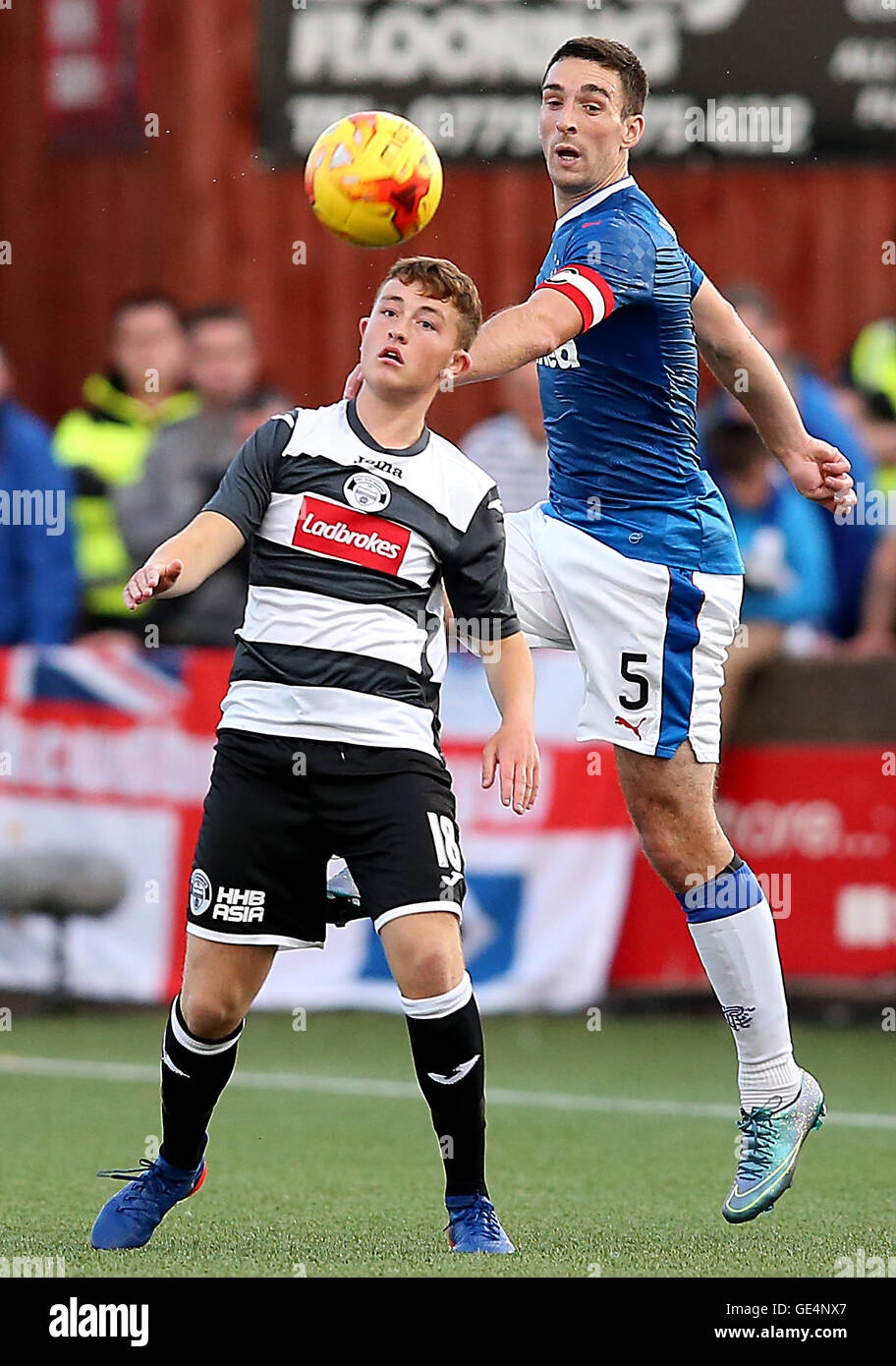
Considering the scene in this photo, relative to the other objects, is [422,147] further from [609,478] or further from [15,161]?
[15,161]

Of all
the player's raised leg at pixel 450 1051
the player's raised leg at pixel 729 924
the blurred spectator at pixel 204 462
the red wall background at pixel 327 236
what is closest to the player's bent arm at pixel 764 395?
the player's raised leg at pixel 729 924

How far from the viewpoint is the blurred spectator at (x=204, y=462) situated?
9.88 meters

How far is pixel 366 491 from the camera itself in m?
5.18

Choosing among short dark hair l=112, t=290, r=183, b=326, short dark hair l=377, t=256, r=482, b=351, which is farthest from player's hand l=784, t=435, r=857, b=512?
short dark hair l=112, t=290, r=183, b=326

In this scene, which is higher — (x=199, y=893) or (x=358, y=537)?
(x=358, y=537)

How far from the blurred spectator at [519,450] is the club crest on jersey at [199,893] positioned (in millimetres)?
4605

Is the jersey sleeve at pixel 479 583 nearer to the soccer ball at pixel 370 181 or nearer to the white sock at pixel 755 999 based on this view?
the soccer ball at pixel 370 181

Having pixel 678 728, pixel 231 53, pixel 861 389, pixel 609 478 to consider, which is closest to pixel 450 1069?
pixel 678 728

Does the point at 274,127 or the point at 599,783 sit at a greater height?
the point at 274,127

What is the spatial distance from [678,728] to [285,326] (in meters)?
8.55

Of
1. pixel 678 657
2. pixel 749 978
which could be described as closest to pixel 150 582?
pixel 678 657

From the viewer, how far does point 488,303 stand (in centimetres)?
1330

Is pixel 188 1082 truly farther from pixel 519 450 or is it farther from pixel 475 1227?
pixel 519 450

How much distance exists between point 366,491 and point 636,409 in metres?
0.88
